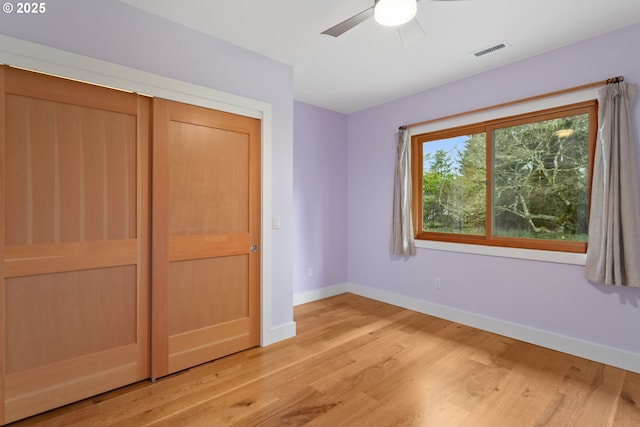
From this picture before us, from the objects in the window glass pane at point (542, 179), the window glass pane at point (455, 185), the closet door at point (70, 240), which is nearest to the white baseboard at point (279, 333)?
the closet door at point (70, 240)

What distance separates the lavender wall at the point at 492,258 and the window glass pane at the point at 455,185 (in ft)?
1.16

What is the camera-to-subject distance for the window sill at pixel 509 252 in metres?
2.66

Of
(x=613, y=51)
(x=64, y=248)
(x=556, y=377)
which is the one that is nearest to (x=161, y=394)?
(x=64, y=248)

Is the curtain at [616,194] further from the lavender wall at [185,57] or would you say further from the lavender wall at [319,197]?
the lavender wall at [319,197]

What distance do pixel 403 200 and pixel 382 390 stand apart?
2326 millimetres

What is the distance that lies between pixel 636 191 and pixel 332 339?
2.77 meters

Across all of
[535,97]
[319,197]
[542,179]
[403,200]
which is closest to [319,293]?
[319,197]

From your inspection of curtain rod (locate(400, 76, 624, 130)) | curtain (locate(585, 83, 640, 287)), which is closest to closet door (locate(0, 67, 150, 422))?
curtain rod (locate(400, 76, 624, 130))

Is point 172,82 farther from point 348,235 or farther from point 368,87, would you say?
point 348,235

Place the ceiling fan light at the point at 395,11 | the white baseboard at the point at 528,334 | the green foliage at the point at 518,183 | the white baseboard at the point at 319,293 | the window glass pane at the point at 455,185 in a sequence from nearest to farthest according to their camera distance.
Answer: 1. the ceiling fan light at the point at 395,11
2. the white baseboard at the point at 528,334
3. the green foliage at the point at 518,183
4. the window glass pane at the point at 455,185
5. the white baseboard at the point at 319,293

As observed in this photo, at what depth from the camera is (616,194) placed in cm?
235

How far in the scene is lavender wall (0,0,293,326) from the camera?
1864 millimetres

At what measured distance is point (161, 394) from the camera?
2072 mm

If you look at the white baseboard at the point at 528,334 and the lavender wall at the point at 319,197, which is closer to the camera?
the white baseboard at the point at 528,334
